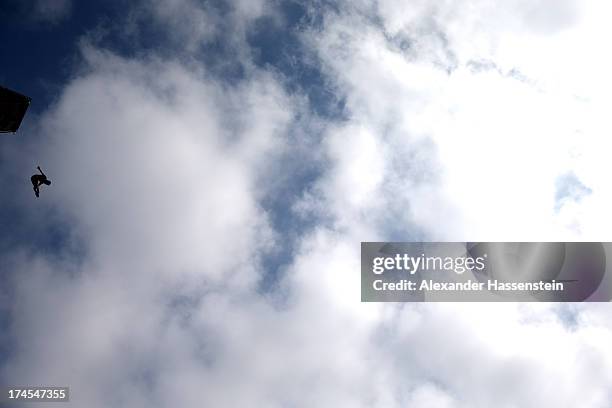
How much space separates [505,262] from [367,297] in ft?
35.1

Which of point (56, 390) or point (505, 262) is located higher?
point (505, 262)

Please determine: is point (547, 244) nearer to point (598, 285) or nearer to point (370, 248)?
point (598, 285)

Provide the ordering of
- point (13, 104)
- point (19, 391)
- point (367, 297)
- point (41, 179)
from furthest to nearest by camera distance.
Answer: point (19, 391), point (41, 179), point (13, 104), point (367, 297)

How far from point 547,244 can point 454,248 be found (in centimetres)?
731

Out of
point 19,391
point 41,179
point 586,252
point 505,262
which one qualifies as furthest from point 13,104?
point 586,252

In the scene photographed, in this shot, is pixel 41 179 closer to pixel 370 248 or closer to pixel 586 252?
pixel 370 248

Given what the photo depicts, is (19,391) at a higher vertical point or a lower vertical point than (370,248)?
lower

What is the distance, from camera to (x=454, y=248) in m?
27.4

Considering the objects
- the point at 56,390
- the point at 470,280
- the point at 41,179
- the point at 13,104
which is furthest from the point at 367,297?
the point at 56,390

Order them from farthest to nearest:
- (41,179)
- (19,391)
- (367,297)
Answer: (19,391)
(41,179)
(367,297)

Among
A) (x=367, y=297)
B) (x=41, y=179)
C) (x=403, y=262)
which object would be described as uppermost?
(x=41, y=179)

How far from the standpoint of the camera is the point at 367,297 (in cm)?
2547

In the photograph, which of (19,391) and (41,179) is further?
(19,391)

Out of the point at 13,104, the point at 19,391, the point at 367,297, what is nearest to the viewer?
the point at 367,297
